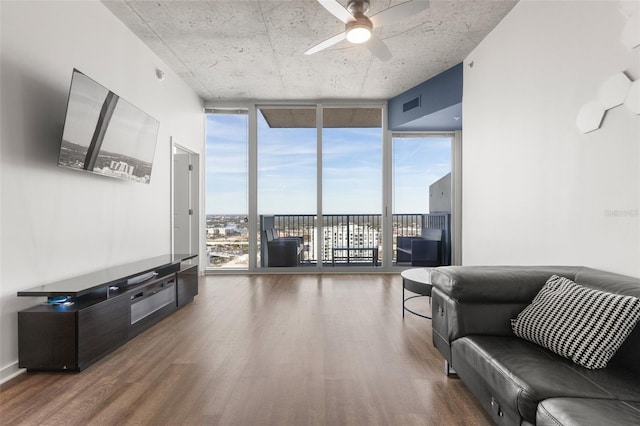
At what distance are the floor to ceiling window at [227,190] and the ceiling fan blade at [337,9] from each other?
323 centimetres

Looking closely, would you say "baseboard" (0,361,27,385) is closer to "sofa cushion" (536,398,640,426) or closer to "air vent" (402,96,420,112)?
"sofa cushion" (536,398,640,426)

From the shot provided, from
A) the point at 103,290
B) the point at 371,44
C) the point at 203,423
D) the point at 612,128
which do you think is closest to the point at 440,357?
the point at 203,423

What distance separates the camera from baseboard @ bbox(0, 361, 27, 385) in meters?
1.98

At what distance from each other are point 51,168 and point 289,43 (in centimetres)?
266

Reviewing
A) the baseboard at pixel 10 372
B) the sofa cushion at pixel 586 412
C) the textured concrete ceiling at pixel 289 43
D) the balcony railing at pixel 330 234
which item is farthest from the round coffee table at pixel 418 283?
the baseboard at pixel 10 372

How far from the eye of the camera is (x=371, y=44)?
2.98 m

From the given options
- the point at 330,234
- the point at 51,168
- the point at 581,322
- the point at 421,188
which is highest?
the point at 421,188

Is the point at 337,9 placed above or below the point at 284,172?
above

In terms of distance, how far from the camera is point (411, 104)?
492cm

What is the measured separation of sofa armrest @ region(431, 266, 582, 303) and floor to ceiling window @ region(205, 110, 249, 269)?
417cm

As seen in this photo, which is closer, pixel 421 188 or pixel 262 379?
pixel 262 379

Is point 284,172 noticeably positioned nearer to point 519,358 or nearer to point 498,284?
point 498,284

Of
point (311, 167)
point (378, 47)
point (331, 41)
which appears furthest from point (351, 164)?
point (331, 41)

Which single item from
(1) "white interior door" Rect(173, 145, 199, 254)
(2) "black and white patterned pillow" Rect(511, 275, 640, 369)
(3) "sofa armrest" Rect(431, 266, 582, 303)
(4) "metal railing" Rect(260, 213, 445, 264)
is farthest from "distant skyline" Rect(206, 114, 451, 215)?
(2) "black and white patterned pillow" Rect(511, 275, 640, 369)
